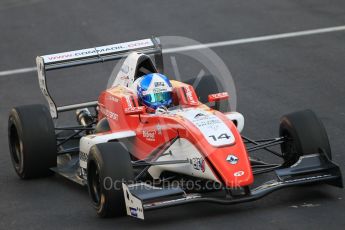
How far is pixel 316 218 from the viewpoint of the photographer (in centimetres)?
998

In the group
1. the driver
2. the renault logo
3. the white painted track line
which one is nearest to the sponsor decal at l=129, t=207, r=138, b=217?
the renault logo

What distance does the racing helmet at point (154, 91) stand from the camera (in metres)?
11.9

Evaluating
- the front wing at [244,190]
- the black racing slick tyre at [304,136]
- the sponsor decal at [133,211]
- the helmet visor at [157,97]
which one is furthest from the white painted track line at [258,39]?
the sponsor decal at [133,211]

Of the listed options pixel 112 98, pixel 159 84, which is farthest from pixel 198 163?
pixel 112 98

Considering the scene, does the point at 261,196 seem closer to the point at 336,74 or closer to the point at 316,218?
the point at 316,218

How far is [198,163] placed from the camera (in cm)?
1056

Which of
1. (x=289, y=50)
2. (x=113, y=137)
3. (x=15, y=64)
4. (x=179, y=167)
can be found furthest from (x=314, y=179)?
(x=15, y=64)

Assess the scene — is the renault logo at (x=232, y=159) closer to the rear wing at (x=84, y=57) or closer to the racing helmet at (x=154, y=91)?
the racing helmet at (x=154, y=91)

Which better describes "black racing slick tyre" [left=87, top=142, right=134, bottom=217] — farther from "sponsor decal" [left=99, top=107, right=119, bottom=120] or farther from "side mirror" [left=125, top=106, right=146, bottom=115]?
"sponsor decal" [left=99, top=107, right=119, bottom=120]

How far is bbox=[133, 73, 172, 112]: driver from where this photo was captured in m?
11.9

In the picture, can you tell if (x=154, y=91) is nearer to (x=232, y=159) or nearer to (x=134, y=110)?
(x=134, y=110)

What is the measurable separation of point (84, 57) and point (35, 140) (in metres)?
1.54

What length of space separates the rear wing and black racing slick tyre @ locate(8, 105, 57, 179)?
0.76m

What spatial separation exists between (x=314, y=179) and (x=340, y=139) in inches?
118
